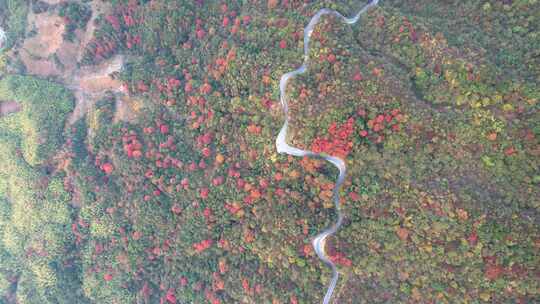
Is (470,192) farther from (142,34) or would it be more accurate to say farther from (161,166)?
A: (142,34)

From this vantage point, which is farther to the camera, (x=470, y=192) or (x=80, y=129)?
(x=80, y=129)

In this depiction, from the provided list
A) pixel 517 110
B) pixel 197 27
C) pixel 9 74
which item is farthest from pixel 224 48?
pixel 9 74

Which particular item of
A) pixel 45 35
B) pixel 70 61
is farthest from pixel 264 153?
pixel 45 35

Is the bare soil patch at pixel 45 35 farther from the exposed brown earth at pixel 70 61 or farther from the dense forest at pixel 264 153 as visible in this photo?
the dense forest at pixel 264 153

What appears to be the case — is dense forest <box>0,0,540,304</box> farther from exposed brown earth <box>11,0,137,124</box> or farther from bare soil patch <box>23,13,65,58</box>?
bare soil patch <box>23,13,65,58</box>

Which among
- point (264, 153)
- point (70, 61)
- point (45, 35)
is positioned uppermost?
point (45, 35)

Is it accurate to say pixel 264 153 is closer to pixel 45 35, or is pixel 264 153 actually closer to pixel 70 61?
pixel 70 61

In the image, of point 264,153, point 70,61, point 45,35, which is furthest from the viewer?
point 70,61

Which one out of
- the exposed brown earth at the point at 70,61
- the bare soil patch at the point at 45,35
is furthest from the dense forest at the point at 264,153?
the bare soil patch at the point at 45,35

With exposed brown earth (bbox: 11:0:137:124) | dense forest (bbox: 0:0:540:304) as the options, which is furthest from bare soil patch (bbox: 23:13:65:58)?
dense forest (bbox: 0:0:540:304)
